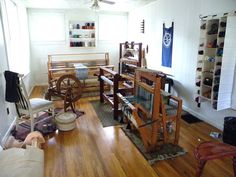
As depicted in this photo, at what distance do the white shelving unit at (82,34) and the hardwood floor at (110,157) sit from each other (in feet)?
12.7

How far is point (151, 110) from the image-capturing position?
240 centimetres

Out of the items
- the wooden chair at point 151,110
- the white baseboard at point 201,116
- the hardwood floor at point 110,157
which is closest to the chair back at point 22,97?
the hardwood floor at point 110,157

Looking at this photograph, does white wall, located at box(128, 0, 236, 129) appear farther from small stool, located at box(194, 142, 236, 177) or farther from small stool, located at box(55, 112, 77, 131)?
small stool, located at box(55, 112, 77, 131)

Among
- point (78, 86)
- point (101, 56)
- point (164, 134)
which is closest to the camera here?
point (164, 134)

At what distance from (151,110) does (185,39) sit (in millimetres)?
2150

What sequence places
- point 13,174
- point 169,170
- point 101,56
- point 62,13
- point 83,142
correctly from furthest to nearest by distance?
1. point 101,56
2. point 62,13
3. point 83,142
4. point 169,170
5. point 13,174

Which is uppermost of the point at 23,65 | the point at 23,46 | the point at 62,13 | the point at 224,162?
the point at 62,13

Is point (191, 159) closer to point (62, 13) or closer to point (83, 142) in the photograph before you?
point (83, 142)

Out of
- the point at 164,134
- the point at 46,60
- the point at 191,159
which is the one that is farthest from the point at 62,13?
the point at 191,159

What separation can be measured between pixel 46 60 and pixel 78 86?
311cm

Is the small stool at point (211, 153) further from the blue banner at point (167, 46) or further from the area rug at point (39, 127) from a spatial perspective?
the blue banner at point (167, 46)

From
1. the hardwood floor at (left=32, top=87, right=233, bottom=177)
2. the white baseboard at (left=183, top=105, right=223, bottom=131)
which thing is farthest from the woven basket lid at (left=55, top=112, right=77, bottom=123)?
the white baseboard at (left=183, top=105, right=223, bottom=131)

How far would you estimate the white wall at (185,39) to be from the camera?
3.21 meters

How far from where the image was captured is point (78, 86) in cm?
364
